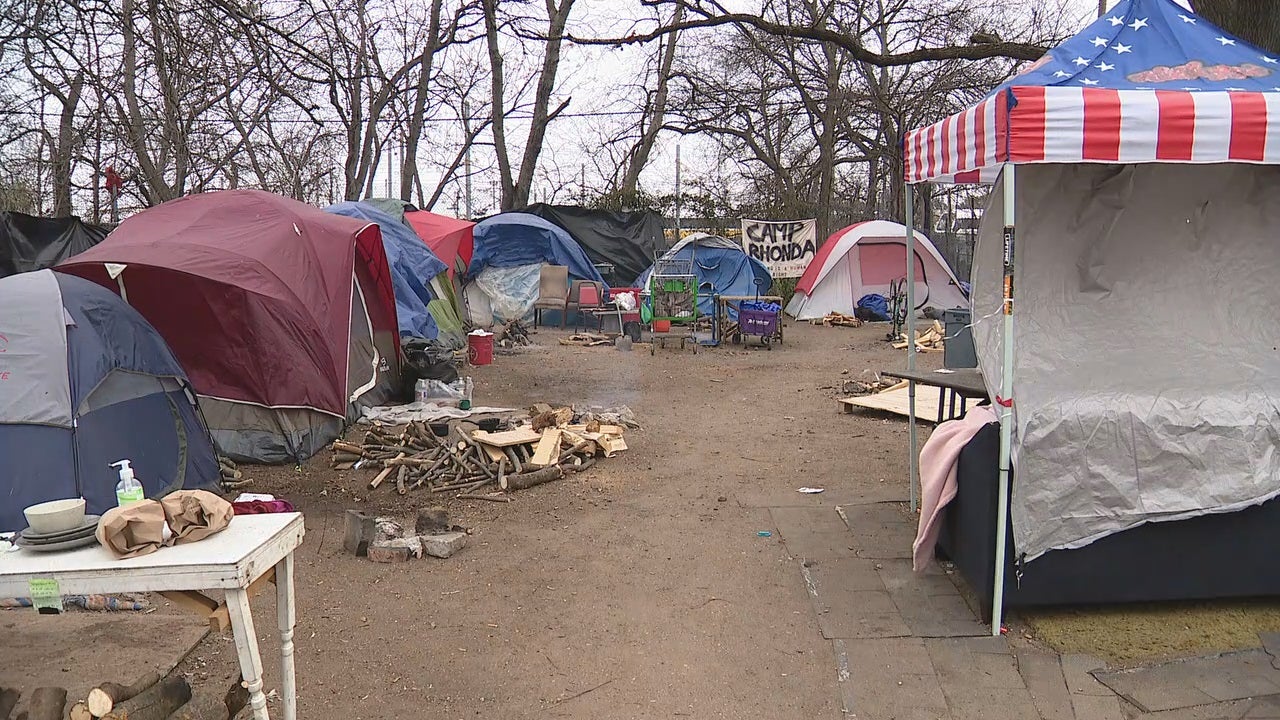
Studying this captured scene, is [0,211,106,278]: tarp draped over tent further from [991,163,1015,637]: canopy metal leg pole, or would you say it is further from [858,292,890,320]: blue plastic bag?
[858,292,890,320]: blue plastic bag

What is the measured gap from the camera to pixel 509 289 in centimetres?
1662

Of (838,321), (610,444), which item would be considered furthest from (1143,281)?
(838,321)

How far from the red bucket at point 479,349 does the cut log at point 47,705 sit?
9.21 m

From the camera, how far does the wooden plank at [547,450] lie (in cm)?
669

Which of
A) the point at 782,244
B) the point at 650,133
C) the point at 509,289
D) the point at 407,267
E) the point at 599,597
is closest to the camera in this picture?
the point at 599,597

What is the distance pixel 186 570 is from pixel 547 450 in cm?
439

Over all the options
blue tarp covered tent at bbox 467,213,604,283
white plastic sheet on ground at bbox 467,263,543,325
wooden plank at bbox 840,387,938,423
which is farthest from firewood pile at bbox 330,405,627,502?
blue tarp covered tent at bbox 467,213,604,283

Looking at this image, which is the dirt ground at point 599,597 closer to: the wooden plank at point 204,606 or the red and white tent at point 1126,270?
the wooden plank at point 204,606

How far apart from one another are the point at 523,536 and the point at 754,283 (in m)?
12.6

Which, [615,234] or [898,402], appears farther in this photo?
[615,234]

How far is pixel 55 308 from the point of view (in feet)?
16.6

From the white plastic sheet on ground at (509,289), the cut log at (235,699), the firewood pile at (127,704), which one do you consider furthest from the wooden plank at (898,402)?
the white plastic sheet on ground at (509,289)

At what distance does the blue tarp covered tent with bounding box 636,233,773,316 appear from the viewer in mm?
17047

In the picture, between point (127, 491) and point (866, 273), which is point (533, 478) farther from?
point (866, 273)
